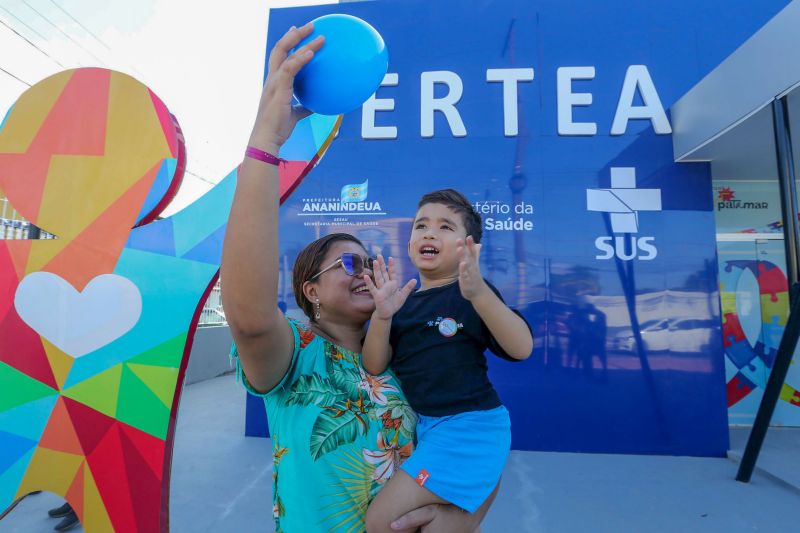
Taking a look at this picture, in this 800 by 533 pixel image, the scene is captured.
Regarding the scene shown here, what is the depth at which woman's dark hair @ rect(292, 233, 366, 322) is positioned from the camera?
132 centimetres

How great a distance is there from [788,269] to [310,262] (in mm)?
4167

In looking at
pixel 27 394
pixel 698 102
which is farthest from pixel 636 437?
pixel 27 394

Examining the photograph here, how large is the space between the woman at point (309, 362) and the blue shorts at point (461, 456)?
0.06m

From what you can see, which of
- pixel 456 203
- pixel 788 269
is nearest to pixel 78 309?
pixel 456 203

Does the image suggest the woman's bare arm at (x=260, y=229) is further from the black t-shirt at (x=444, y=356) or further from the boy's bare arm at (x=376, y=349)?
the black t-shirt at (x=444, y=356)

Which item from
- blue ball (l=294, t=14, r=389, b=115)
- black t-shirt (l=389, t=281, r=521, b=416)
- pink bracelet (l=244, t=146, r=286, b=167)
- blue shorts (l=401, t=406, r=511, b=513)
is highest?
blue ball (l=294, t=14, r=389, b=115)

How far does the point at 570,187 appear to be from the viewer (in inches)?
187

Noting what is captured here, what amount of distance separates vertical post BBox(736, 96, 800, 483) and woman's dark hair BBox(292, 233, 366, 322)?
12.9 feet

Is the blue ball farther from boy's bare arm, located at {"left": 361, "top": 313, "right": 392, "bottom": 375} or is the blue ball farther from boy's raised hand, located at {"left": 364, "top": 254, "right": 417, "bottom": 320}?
boy's bare arm, located at {"left": 361, "top": 313, "right": 392, "bottom": 375}

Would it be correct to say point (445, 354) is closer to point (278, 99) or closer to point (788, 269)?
point (278, 99)

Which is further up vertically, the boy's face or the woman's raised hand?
the woman's raised hand

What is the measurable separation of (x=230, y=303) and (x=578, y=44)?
5305mm

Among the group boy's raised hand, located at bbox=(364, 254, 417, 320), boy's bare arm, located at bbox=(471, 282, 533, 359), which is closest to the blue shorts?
boy's bare arm, located at bbox=(471, 282, 533, 359)

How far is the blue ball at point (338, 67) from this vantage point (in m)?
1.08
